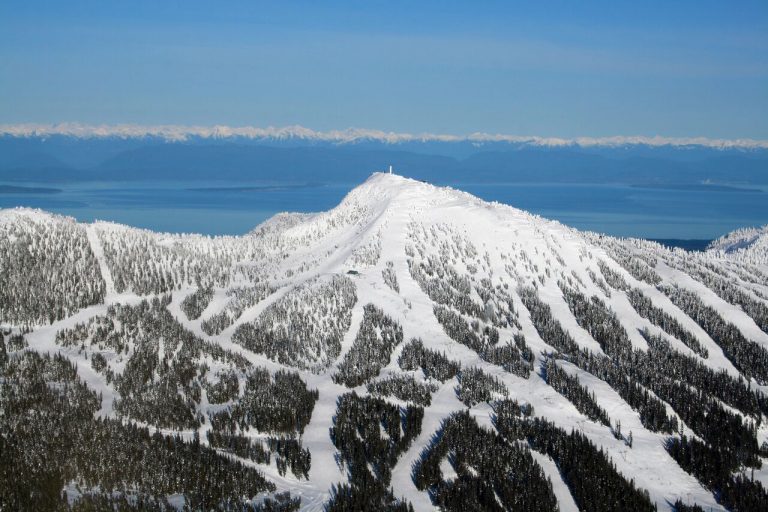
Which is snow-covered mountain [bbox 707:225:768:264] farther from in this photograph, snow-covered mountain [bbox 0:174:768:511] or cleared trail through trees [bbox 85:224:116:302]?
cleared trail through trees [bbox 85:224:116:302]

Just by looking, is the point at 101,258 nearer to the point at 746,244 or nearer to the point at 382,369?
the point at 382,369

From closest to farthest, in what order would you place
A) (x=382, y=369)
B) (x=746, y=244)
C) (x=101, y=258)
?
(x=382, y=369) → (x=101, y=258) → (x=746, y=244)

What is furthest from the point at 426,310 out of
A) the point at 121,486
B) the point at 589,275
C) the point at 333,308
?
the point at 121,486

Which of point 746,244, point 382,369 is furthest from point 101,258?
point 746,244

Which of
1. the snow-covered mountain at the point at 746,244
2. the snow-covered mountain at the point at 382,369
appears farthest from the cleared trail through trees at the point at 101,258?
the snow-covered mountain at the point at 746,244

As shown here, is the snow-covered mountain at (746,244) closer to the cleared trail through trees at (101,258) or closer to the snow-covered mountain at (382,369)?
the snow-covered mountain at (382,369)

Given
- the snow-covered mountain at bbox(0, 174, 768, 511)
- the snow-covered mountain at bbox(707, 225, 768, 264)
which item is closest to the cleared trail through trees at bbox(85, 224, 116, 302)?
the snow-covered mountain at bbox(0, 174, 768, 511)
